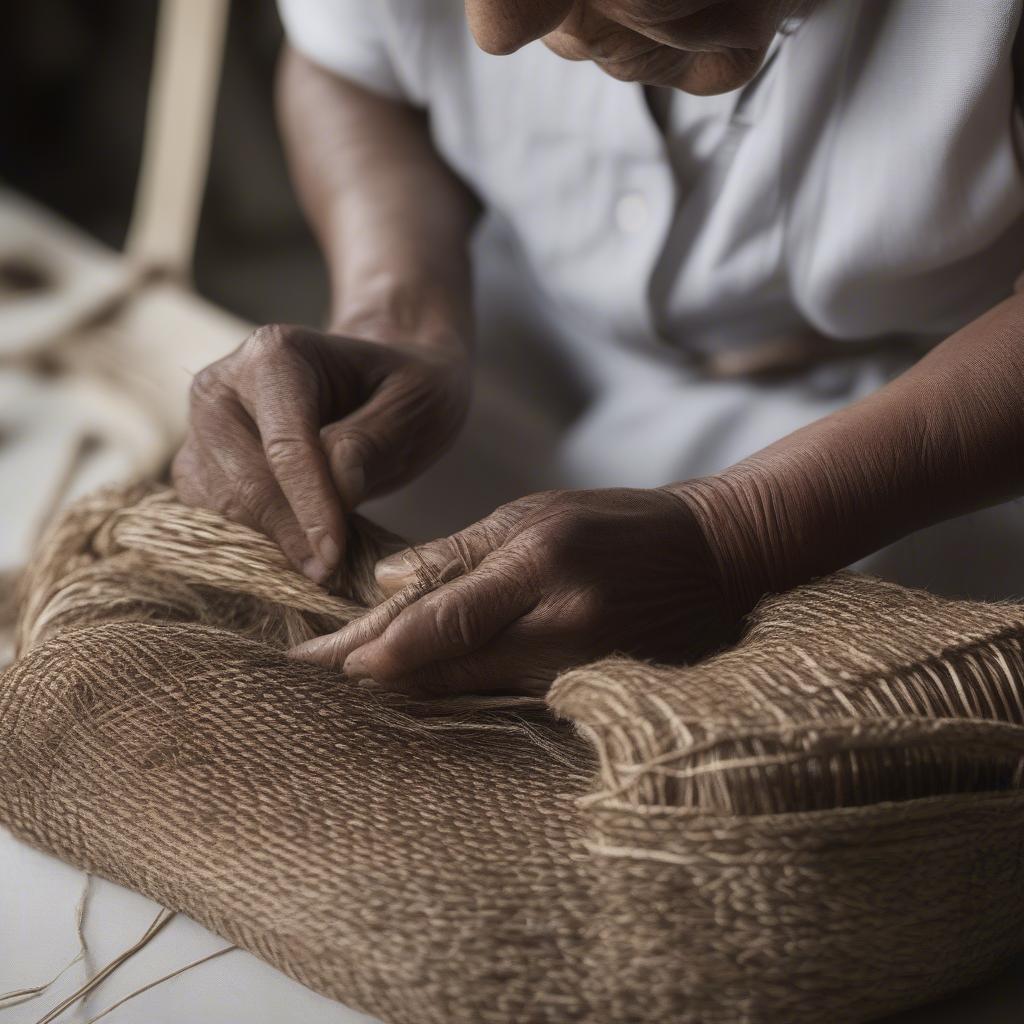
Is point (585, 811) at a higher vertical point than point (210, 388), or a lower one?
lower

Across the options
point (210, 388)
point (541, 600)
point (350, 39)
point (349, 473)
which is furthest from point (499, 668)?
point (350, 39)

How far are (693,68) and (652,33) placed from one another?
8 cm

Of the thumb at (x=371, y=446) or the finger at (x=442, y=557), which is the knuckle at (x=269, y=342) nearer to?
the thumb at (x=371, y=446)

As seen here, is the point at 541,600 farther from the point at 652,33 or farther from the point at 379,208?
the point at 379,208

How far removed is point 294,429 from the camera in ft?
2.44

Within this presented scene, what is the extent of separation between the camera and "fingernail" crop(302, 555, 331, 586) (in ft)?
2.40

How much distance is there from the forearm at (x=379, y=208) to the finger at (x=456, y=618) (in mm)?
334

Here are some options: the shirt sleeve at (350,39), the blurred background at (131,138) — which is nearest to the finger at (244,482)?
the shirt sleeve at (350,39)

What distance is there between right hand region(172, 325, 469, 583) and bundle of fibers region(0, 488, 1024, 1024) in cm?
8

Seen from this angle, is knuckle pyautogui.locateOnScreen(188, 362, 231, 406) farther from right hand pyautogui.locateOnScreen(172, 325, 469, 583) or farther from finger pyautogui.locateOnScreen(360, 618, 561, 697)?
Result: finger pyautogui.locateOnScreen(360, 618, 561, 697)

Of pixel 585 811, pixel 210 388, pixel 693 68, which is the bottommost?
pixel 585 811

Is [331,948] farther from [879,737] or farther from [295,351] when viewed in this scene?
[295,351]

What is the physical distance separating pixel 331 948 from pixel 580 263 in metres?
0.56

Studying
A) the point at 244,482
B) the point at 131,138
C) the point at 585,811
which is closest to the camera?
the point at 585,811
